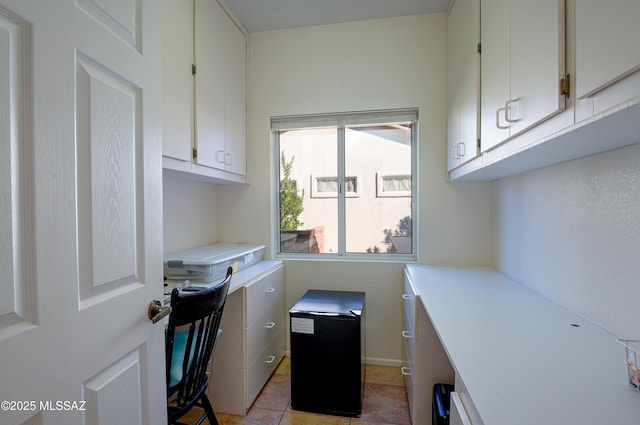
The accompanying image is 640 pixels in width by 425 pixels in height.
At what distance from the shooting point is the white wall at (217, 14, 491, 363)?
226 cm

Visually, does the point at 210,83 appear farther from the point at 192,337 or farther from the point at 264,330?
the point at 264,330

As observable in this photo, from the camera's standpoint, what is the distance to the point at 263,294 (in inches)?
78.9

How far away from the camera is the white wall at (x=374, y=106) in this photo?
226 centimetres

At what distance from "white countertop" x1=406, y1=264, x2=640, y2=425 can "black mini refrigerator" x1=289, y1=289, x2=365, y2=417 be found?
54cm

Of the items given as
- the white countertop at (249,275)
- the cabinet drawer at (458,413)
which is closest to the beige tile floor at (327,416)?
the white countertop at (249,275)

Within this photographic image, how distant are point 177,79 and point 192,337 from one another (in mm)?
1310

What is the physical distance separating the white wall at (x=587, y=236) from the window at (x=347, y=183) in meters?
0.88

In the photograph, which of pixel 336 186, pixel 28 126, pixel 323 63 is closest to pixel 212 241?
pixel 336 186

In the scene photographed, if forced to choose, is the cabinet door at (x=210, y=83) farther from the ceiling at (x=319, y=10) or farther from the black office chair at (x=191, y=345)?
the black office chair at (x=191, y=345)

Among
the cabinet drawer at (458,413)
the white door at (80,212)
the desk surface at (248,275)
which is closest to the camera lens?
the white door at (80,212)

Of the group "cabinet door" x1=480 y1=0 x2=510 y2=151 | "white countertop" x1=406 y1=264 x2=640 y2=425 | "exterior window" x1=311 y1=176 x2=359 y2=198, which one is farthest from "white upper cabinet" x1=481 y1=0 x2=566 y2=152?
"exterior window" x1=311 y1=176 x2=359 y2=198

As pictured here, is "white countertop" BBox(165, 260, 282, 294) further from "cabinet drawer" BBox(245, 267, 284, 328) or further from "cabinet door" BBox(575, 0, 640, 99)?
"cabinet door" BBox(575, 0, 640, 99)

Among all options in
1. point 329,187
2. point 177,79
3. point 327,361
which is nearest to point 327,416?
point 327,361

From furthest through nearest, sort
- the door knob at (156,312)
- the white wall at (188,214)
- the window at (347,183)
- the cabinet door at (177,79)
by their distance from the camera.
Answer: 1. the window at (347,183)
2. the white wall at (188,214)
3. the cabinet door at (177,79)
4. the door knob at (156,312)
